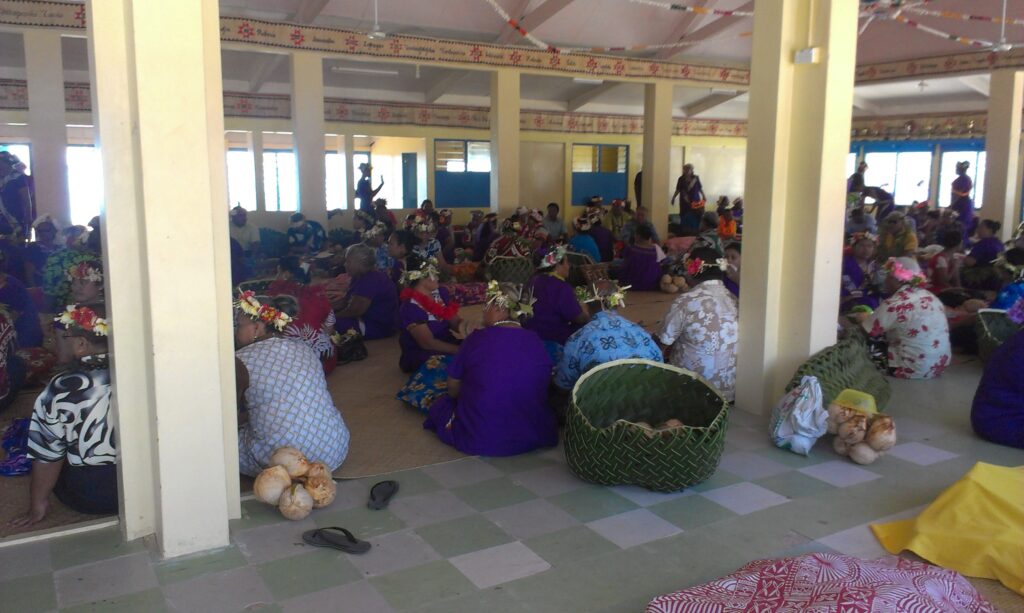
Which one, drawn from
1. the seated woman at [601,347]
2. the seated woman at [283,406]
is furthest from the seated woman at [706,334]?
the seated woman at [283,406]

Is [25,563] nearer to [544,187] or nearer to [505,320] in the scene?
[505,320]

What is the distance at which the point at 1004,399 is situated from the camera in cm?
421

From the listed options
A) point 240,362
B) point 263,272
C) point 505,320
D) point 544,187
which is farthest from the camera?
point 544,187

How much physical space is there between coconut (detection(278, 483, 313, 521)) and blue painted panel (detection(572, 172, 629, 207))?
13.9m

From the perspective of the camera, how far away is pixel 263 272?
851cm

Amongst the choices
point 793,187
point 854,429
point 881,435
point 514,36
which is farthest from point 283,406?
point 514,36

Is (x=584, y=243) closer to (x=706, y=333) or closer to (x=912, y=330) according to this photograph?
(x=912, y=330)

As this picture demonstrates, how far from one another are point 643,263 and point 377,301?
149 inches

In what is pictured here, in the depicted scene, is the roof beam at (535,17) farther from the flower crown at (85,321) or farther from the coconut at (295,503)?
the coconut at (295,503)

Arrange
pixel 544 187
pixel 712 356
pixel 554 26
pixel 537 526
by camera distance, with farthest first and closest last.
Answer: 1. pixel 544 187
2. pixel 554 26
3. pixel 712 356
4. pixel 537 526

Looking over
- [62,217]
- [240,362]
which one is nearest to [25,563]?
[240,362]

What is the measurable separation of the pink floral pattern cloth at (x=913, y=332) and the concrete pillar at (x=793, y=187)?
1.10 metres

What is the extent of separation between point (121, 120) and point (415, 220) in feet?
19.8

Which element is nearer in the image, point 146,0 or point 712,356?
point 146,0
